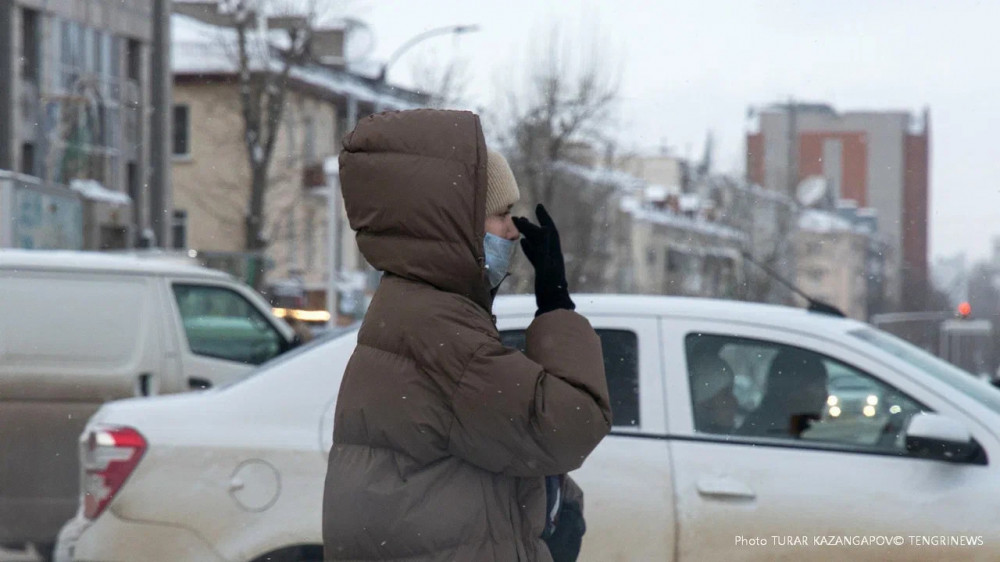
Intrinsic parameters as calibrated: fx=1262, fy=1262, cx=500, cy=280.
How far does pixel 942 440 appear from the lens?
3551 millimetres

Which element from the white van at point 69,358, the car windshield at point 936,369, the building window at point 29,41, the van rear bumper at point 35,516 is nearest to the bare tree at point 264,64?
the building window at point 29,41

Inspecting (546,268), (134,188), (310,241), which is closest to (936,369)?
(546,268)

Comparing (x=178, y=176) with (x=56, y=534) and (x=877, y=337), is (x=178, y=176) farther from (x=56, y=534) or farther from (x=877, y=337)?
(x=877, y=337)

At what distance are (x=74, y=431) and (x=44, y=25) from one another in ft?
49.3

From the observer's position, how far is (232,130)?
2094cm

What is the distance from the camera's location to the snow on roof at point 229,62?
447 inches

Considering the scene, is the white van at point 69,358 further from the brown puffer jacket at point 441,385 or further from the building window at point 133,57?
the building window at point 133,57

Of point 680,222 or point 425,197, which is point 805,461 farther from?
point 680,222

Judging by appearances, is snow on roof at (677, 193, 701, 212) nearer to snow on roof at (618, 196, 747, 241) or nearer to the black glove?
snow on roof at (618, 196, 747, 241)

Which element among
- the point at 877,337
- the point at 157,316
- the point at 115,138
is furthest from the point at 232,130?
the point at 877,337

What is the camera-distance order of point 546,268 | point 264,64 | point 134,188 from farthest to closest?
point 134,188
point 264,64
point 546,268

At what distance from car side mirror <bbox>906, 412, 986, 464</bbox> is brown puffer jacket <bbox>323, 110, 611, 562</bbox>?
166 cm

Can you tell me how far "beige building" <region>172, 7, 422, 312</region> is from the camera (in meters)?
16.5

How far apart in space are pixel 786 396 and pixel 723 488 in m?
0.41
